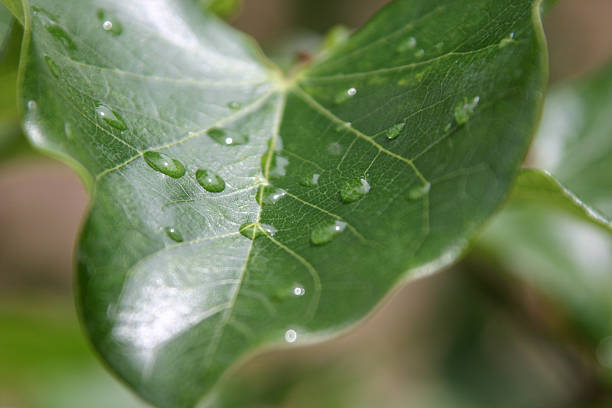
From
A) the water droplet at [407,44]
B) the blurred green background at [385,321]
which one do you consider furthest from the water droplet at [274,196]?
the blurred green background at [385,321]

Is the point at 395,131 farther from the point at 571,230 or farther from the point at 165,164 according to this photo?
the point at 571,230

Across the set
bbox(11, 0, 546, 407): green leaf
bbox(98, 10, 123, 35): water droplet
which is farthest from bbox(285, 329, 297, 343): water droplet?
bbox(98, 10, 123, 35): water droplet

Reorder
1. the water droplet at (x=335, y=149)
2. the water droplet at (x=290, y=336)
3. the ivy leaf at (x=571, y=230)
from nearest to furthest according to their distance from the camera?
the water droplet at (x=290, y=336), the water droplet at (x=335, y=149), the ivy leaf at (x=571, y=230)

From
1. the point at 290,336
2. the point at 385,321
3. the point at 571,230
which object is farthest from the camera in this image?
the point at 385,321

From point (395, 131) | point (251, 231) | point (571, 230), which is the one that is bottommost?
point (251, 231)

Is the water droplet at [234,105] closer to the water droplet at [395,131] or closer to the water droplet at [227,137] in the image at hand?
the water droplet at [227,137]

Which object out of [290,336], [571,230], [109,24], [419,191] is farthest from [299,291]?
[571,230]

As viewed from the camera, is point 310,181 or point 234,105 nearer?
point 310,181
